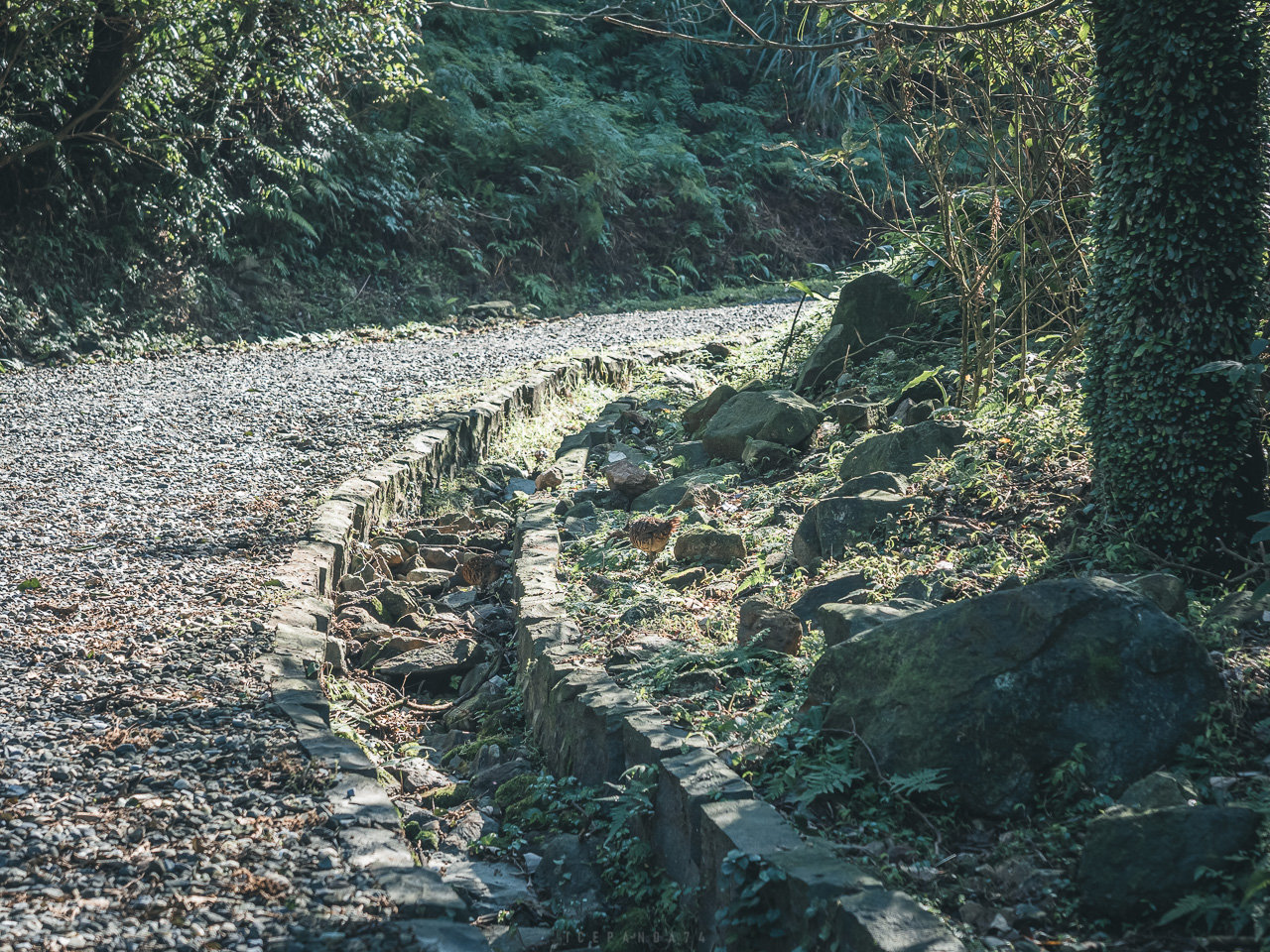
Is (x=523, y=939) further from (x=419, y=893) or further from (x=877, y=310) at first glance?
(x=877, y=310)

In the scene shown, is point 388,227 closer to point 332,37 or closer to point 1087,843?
point 332,37

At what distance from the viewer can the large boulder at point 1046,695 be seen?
2301 millimetres

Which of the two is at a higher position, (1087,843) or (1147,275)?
(1147,275)

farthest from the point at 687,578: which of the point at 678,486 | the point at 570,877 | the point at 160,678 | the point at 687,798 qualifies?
the point at 160,678

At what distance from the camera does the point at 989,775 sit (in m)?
2.32

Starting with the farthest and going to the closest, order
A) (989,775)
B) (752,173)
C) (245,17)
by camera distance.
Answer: (752,173) → (245,17) → (989,775)

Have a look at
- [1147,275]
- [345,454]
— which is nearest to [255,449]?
[345,454]

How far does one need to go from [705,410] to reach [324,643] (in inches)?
137

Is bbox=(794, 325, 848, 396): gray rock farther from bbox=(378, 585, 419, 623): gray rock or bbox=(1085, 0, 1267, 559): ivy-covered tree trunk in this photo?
bbox=(1085, 0, 1267, 559): ivy-covered tree trunk

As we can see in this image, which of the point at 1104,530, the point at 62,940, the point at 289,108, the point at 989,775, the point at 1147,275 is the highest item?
the point at 289,108

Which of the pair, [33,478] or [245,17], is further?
[245,17]

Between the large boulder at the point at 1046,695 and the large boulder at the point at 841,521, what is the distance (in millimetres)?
1370

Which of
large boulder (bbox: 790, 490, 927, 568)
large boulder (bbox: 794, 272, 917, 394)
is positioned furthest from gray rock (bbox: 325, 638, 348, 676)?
large boulder (bbox: 794, 272, 917, 394)

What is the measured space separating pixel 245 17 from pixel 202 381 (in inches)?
176
